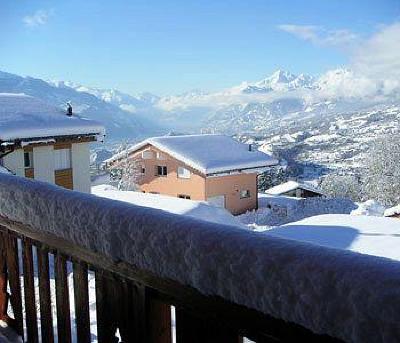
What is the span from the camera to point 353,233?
25.2 feet

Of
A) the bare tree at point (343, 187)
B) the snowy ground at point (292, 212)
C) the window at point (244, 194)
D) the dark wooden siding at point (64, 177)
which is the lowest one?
the bare tree at point (343, 187)

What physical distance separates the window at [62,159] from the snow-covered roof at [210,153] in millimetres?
7718

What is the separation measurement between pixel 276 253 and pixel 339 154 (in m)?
71.0

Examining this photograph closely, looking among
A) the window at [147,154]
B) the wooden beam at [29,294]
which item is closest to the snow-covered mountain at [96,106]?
the window at [147,154]

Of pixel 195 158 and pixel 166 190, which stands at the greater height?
pixel 195 158

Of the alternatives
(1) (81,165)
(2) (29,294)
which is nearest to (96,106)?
(1) (81,165)

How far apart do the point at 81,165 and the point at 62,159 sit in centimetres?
76

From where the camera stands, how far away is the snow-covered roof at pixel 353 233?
6.71m

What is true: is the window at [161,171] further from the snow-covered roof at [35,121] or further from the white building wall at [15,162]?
the white building wall at [15,162]

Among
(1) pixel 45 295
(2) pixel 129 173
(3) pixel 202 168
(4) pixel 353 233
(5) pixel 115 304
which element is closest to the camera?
(5) pixel 115 304

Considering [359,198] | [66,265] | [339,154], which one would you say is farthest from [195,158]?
[339,154]

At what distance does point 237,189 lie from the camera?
2302 centimetres

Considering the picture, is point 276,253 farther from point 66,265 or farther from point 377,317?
point 66,265

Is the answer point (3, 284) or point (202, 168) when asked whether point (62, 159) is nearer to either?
point (202, 168)
